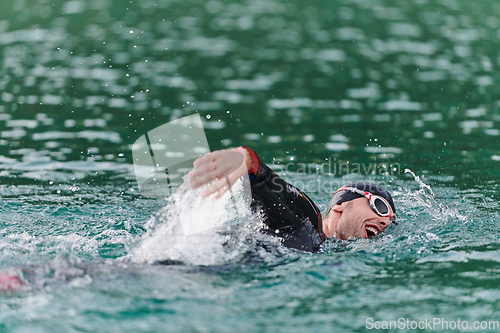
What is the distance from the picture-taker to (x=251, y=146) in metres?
10.1

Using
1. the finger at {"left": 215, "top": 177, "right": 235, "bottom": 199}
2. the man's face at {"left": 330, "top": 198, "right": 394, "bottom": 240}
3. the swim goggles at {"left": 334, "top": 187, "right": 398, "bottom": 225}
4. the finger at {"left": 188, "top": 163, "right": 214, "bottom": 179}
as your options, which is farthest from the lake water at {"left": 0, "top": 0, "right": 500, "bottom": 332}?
the finger at {"left": 188, "top": 163, "right": 214, "bottom": 179}

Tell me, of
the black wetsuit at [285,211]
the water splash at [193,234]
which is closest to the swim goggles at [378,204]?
the black wetsuit at [285,211]

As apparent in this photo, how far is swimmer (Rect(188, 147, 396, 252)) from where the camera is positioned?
4.41 metres

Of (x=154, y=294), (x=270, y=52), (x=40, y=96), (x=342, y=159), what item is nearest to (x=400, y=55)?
(x=270, y=52)

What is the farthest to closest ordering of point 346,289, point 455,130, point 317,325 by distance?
point 455,130 → point 346,289 → point 317,325

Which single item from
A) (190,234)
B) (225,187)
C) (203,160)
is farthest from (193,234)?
(203,160)

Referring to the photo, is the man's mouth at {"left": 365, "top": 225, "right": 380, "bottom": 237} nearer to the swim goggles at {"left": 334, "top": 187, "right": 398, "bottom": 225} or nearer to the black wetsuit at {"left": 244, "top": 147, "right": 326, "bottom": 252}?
the swim goggles at {"left": 334, "top": 187, "right": 398, "bottom": 225}

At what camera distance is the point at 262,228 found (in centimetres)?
515

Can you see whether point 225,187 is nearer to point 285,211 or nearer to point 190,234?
point 285,211

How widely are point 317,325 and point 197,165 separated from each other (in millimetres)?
1611

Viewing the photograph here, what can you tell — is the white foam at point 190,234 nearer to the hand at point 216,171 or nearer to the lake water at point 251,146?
the lake water at point 251,146

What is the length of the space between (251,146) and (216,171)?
18.9ft

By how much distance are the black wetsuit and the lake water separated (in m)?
0.18

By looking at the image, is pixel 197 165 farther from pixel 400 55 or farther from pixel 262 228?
pixel 400 55
